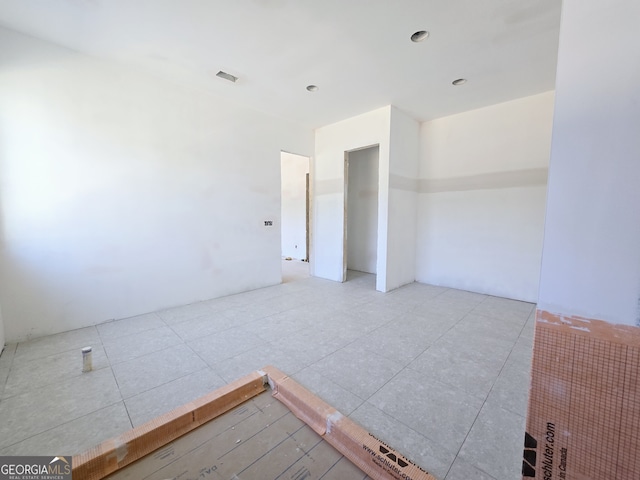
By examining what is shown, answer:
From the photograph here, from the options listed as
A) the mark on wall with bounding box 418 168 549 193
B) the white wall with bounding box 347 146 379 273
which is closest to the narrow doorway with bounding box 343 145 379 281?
the white wall with bounding box 347 146 379 273

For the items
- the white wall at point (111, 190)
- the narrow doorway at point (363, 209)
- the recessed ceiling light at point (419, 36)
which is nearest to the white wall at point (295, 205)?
the narrow doorway at point (363, 209)

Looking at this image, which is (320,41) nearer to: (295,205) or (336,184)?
(336,184)

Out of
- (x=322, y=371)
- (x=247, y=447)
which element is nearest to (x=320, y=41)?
(x=322, y=371)

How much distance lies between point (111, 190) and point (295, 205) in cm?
494

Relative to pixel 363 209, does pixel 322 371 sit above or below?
below

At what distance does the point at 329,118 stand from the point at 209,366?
13.9ft

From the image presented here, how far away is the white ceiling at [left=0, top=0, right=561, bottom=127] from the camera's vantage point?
2.08 metres

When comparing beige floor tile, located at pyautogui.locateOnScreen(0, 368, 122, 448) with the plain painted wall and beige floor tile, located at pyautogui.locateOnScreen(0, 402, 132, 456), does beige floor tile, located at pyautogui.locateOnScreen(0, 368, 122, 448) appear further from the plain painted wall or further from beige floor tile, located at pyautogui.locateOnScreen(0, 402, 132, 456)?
the plain painted wall

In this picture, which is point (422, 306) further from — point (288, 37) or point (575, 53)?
point (288, 37)

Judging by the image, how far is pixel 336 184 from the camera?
4875mm

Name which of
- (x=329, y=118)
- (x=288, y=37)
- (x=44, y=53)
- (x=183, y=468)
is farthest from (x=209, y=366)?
(x=329, y=118)

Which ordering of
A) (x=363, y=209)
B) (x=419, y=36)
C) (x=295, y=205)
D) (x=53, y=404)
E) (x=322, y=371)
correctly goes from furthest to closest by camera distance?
(x=295, y=205) → (x=363, y=209) → (x=419, y=36) → (x=322, y=371) → (x=53, y=404)

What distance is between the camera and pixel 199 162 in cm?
364

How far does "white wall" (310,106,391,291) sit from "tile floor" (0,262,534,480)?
1609 millimetres
